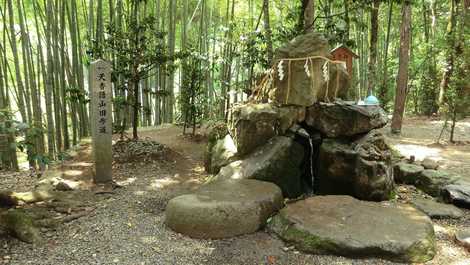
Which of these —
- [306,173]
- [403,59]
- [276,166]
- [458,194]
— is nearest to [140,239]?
[276,166]

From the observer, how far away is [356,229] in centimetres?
321

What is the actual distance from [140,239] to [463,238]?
8.92ft

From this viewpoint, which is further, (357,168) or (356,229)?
(357,168)

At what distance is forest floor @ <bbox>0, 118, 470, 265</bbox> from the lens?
2.90m

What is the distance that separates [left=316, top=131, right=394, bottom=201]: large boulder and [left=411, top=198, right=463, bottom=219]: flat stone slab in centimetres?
34

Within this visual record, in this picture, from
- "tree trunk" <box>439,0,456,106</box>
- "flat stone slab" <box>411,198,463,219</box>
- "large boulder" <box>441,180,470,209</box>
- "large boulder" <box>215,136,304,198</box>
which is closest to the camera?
"flat stone slab" <box>411,198,463,219</box>

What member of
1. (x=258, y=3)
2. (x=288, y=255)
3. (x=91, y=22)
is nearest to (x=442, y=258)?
(x=288, y=255)

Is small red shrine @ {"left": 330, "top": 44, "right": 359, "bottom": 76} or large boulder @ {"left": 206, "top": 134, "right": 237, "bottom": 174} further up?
small red shrine @ {"left": 330, "top": 44, "right": 359, "bottom": 76}

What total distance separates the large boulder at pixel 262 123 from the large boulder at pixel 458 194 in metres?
1.78

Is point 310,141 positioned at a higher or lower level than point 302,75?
lower

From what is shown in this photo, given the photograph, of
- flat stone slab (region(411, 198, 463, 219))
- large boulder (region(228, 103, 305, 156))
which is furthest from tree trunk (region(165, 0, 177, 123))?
flat stone slab (region(411, 198, 463, 219))

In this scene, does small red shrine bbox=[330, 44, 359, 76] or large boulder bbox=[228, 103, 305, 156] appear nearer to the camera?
large boulder bbox=[228, 103, 305, 156]

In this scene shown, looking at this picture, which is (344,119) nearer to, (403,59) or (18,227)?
(18,227)

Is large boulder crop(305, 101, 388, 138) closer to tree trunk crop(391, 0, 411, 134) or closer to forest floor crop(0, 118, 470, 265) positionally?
forest floor crop(0, 118, 470, 265)
